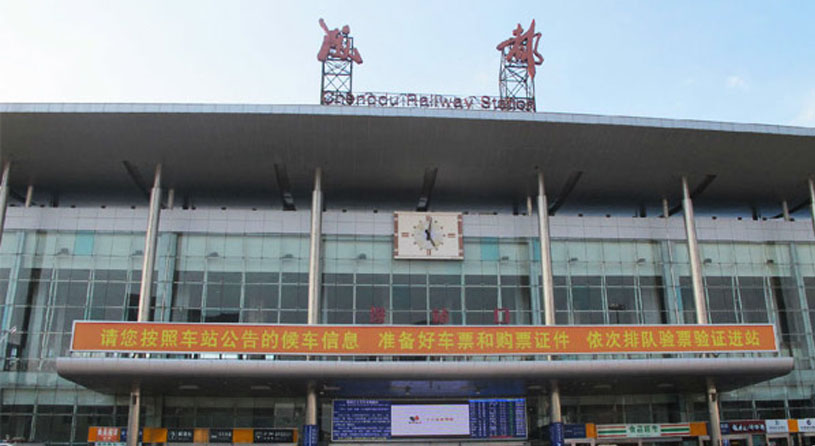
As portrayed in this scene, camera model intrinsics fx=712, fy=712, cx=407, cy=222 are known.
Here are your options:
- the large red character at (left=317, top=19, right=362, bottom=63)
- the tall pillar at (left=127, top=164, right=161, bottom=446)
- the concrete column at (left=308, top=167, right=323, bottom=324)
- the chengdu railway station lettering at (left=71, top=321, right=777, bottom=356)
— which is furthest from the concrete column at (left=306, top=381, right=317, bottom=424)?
the large red character at (left=317, top=19, right=362, bottom=63)

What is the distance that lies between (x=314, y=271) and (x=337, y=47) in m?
9.37

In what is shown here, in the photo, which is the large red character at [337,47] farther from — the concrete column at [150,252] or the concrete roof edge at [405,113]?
the concrete column at [150,252]

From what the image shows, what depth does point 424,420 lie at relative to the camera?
27.2 meters

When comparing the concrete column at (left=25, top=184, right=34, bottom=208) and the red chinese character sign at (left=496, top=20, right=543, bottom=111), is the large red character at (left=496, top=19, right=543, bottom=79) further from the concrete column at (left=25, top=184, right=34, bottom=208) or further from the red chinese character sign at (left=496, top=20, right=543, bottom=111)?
the concrete column at (left=25, top=184, right=34, bottom=208)

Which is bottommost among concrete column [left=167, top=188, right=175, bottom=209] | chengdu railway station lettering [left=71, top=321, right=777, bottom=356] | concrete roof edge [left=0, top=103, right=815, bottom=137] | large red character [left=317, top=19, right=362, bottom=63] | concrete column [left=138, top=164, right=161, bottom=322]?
chengdu railway station lettering [left=71, top=321, right=777, bottom=356]

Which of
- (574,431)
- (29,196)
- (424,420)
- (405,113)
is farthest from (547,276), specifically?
(29,196)

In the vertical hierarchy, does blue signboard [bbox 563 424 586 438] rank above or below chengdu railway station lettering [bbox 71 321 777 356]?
below

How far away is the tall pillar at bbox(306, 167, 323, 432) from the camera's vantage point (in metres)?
25.9

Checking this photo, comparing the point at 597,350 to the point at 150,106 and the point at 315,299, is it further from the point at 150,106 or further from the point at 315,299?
the point at 150,106

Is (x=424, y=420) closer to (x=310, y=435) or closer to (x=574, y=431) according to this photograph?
(x=310, y=435)

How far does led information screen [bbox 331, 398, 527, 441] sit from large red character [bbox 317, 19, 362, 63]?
543 inches

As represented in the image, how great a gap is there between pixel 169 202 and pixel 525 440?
17.2 meters

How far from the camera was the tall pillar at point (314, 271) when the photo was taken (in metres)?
25.9

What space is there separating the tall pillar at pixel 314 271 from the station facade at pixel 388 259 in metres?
0.09
